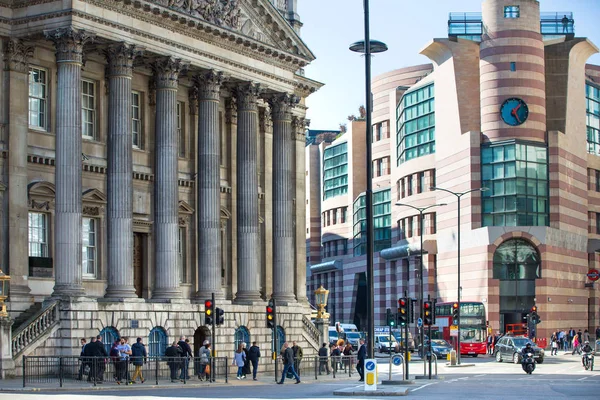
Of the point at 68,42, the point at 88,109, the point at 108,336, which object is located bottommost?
the point at 108,336

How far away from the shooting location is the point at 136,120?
5284cm

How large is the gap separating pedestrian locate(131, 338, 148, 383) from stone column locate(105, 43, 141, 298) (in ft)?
11.8

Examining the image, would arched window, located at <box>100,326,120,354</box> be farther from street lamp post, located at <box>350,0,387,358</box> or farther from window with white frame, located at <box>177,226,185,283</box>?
street lamp post, located at <box>350,0,387,358</box>

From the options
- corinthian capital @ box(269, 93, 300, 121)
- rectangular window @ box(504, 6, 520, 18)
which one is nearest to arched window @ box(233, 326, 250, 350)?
corinthian capital @ box(269, 93, 300, 121)

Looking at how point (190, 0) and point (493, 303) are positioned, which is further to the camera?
point (493, 303)

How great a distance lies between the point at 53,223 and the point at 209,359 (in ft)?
28.1

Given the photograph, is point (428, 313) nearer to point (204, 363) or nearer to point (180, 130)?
point (204, 363)

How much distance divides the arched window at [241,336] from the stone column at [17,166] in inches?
478

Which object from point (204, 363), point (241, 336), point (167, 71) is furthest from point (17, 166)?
point (241, 336)

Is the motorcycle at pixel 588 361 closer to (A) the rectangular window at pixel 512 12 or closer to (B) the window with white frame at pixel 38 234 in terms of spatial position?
(B) the window with white frame at pixel 38 234

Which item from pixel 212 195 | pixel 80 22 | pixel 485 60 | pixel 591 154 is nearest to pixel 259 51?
pixel 212 195

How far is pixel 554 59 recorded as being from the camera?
357 feet

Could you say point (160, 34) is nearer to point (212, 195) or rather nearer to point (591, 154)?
point (212, 195)

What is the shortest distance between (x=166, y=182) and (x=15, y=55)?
872cm
